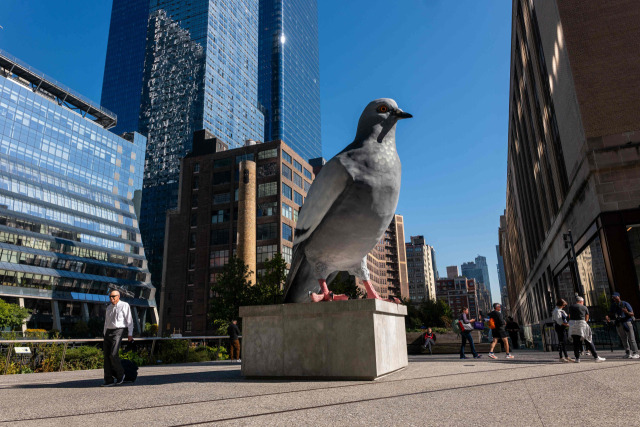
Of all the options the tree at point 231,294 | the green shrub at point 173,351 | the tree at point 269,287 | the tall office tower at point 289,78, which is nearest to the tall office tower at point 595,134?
the green shrub at point 173,351

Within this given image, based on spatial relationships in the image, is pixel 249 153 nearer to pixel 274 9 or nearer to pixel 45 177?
pixel 45 177

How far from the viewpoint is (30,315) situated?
69000 millimetres

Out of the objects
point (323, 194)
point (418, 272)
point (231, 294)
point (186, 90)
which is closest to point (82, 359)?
point (323, 194)

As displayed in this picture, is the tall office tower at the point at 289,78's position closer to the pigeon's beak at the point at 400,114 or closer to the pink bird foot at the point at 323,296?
the pigeon's beak at the point at 400,114

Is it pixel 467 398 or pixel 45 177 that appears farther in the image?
pixel 45 177

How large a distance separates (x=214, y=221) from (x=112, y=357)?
69521 mm

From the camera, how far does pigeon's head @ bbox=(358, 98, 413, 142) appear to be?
21.7ft

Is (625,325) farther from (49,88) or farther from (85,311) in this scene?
(49,88)

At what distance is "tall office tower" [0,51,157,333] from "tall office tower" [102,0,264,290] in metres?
29.8

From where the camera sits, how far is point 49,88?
89250mm

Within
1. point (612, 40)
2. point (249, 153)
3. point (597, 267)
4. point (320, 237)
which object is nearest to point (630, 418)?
point (320, 237)

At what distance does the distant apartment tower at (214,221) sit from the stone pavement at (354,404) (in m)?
61.7

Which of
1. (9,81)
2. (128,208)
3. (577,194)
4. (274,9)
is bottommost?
(577,194)

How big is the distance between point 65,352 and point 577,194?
2399cm
